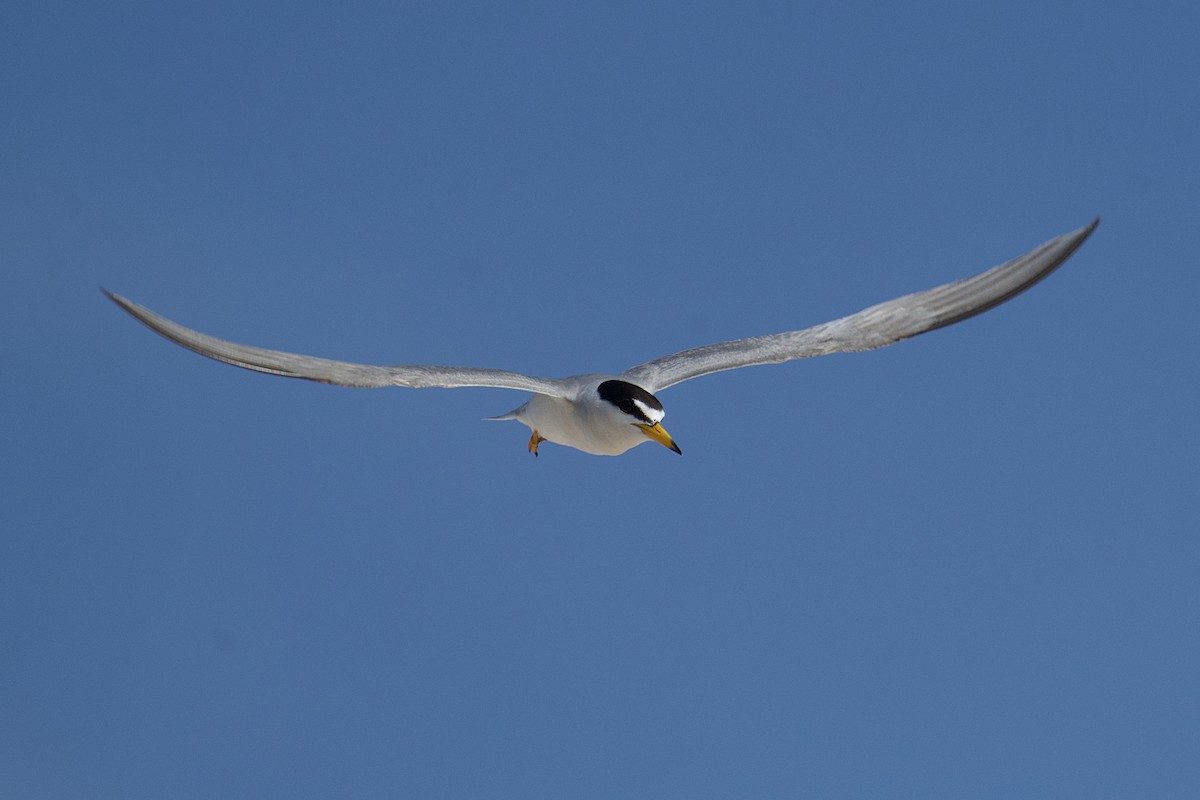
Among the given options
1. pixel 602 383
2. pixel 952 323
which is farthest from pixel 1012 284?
pixel 602 383

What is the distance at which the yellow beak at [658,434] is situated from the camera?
12.3 m

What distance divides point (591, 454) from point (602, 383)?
1.36m

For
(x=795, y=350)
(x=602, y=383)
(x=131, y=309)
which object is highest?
(x=795, y=350)

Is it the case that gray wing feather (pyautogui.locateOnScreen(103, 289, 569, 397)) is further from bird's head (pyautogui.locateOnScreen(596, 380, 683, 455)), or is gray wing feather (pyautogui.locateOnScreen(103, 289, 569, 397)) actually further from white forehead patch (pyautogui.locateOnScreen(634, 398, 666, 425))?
white forehead patch (pyautogui.locateOnScreen(634, 398, 666, 425))

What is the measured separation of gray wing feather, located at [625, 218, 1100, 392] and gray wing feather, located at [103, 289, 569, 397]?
1628mm

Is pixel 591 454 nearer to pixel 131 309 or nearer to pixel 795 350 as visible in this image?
pixel 795 350

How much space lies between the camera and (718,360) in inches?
551

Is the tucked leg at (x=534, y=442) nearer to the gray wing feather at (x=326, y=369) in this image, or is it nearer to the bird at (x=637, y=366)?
the bird at (x=637, y=366)

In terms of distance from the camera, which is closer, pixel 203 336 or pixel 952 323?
pixel 203 336

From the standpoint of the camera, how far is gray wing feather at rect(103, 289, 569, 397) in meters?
10.5

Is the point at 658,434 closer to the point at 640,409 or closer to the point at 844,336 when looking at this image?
the point at 640,409

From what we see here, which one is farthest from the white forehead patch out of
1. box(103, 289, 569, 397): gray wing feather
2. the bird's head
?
box(103, 289, 569, 397): gray wing feather

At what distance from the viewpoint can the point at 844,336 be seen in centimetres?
1413

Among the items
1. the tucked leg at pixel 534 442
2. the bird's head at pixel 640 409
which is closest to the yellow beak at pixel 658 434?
the bird's head at pixel 640 409
